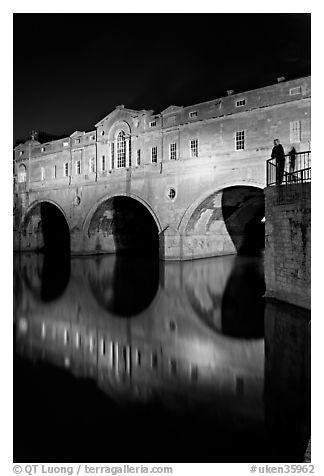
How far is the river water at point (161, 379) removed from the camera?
486 cm

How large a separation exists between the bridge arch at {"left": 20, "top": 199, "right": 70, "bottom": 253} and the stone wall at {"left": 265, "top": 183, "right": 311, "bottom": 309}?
26.7 metres

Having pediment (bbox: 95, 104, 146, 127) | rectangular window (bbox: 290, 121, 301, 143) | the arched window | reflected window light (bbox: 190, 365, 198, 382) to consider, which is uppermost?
pediment (bbox: 95, 104, 146, 127)

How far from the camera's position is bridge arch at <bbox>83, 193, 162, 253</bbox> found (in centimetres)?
3069

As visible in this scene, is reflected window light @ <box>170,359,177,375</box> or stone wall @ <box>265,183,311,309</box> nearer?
reflected window light @ <box>170,359,177,375</box>

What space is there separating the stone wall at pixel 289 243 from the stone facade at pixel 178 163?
881 centimetres

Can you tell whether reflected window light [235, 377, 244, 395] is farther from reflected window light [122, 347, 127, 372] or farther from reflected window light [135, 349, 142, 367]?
reflected window light [122, 347, 127, 372]

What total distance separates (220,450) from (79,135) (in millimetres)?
30823

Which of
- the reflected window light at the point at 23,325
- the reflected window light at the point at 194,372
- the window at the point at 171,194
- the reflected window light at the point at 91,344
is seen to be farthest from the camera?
the window at the point at 171,194

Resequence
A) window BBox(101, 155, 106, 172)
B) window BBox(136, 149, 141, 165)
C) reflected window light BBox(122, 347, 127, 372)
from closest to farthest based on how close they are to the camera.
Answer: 1. reflected window light BBox(122, 347, 127, 372)
2. window BBox(136, 149, 141, 165)
3. window BBox(101, 155, 106, 172)

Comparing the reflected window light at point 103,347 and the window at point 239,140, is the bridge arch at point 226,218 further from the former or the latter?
the reflected window light at point 103,347

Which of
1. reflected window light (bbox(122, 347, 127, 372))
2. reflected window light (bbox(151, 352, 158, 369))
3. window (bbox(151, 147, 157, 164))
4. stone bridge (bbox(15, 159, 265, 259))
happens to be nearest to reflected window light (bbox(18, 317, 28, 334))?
reflected window light (bbox(122, 347, 127, 372))

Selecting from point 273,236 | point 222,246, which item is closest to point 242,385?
point 273,236

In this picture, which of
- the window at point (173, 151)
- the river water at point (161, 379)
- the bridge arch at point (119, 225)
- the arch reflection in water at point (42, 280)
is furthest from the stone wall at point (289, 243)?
the bridge arch at point (119, 225)
